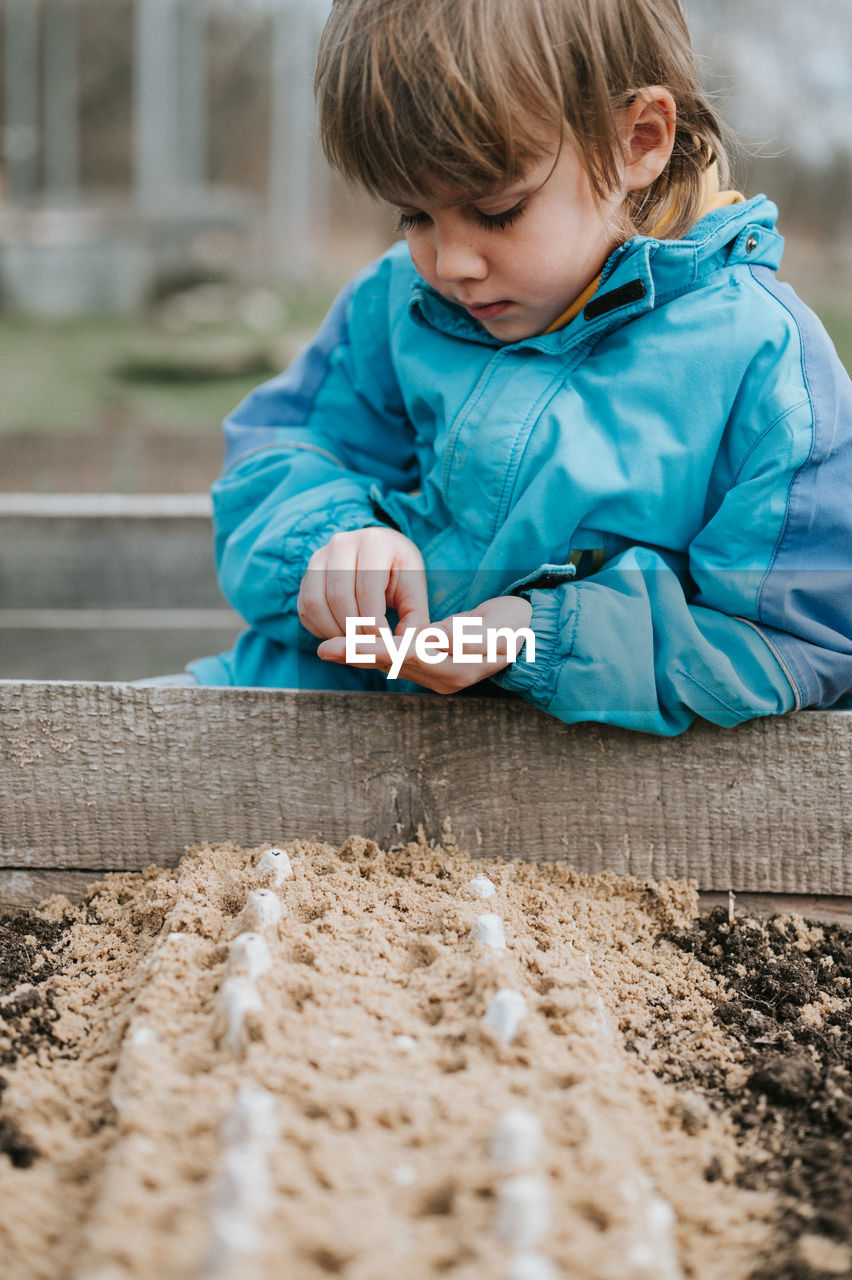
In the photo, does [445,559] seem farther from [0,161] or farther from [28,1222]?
[0,161]

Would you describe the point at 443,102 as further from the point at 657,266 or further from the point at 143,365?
the point at 143,365

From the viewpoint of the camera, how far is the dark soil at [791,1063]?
834 mm

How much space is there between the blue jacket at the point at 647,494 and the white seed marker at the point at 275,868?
328 mm

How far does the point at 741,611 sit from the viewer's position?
4.34 feet

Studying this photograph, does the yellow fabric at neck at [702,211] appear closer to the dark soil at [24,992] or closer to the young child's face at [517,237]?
the young child's face at [517,237]

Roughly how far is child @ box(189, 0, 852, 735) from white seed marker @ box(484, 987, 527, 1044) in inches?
16.3

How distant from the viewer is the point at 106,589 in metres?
2.60

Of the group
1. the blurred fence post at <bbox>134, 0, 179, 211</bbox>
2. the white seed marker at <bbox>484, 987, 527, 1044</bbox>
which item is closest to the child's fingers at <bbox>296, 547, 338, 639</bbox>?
the white seed marker at <bbox>484, 987, 527, 1044</bbox>

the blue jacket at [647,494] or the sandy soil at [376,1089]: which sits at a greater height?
the blue jacket at [647,494]

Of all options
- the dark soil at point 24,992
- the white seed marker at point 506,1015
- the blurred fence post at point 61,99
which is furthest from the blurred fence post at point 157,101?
the white seed marker at point 506,1015

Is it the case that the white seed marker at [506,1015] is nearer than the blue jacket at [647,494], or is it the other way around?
the white seed marker at [506,1015]

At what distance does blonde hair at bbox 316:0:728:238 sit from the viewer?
→ 115 cm

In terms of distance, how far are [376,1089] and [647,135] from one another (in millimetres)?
1130

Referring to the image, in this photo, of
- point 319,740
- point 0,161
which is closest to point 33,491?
point 319,740
